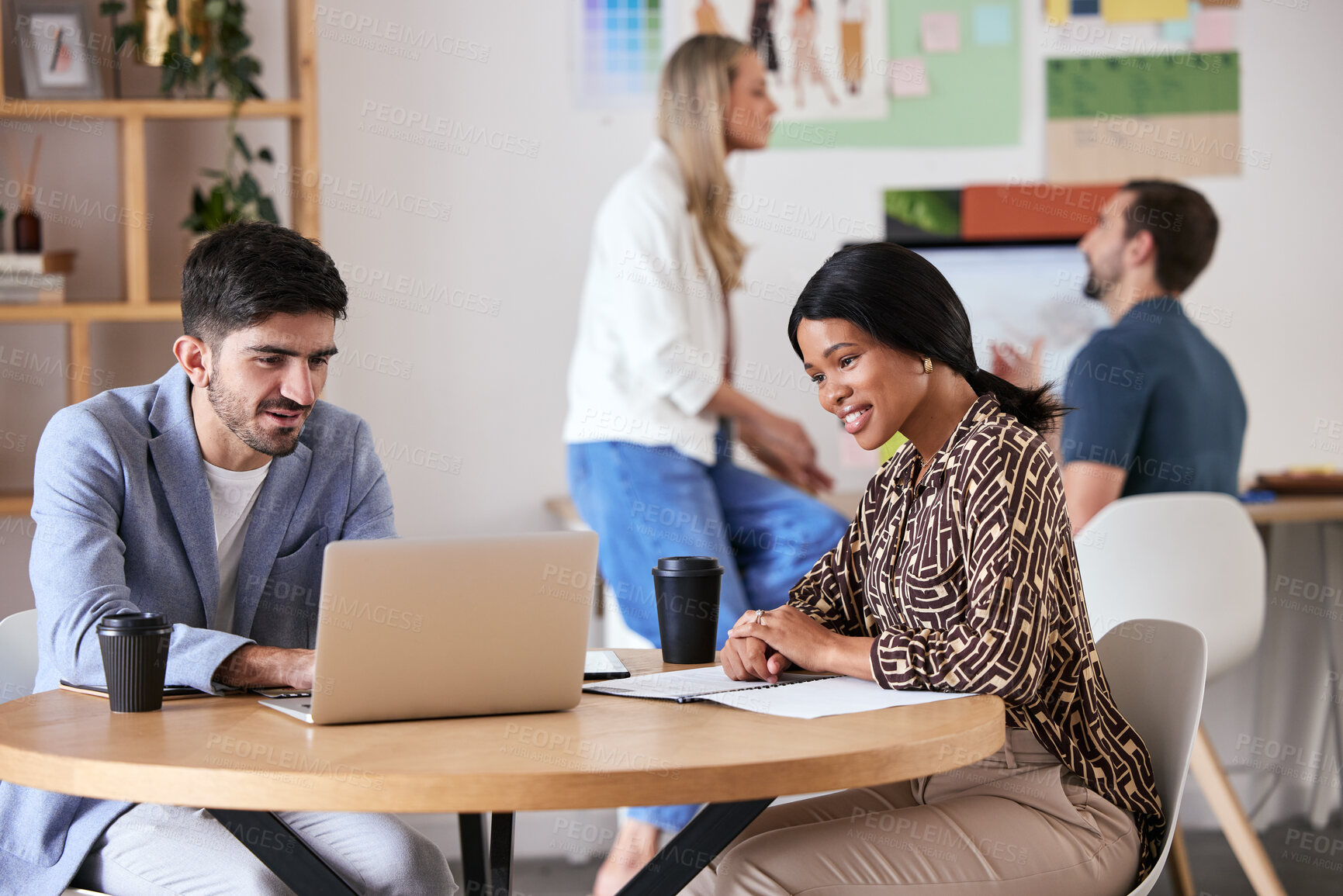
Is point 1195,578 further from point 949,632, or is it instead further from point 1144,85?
point 1144,85

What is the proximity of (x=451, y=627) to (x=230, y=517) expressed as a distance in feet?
2.15

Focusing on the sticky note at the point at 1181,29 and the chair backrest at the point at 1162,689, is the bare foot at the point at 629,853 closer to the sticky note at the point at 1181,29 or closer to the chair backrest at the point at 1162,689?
the chair backrest at the point at 1162,689

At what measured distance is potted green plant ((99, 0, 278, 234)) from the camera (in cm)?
296

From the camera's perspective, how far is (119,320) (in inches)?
121

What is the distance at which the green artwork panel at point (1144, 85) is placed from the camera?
12.3 feet

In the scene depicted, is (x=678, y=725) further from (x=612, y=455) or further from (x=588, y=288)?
(x=588, y=288)

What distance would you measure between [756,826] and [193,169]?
7.68 feet

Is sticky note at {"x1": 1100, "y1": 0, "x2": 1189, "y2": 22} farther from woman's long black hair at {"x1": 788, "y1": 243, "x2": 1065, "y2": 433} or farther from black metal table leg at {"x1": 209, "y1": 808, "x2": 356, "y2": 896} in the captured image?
black metal table leg at {"x1": 209, "y1": 808, "x2": 356, "y2": 896}

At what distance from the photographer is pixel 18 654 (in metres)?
1.86

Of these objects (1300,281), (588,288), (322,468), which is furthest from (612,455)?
(1300,281)

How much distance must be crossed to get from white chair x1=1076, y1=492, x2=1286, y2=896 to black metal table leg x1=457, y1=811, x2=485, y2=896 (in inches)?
58.8
